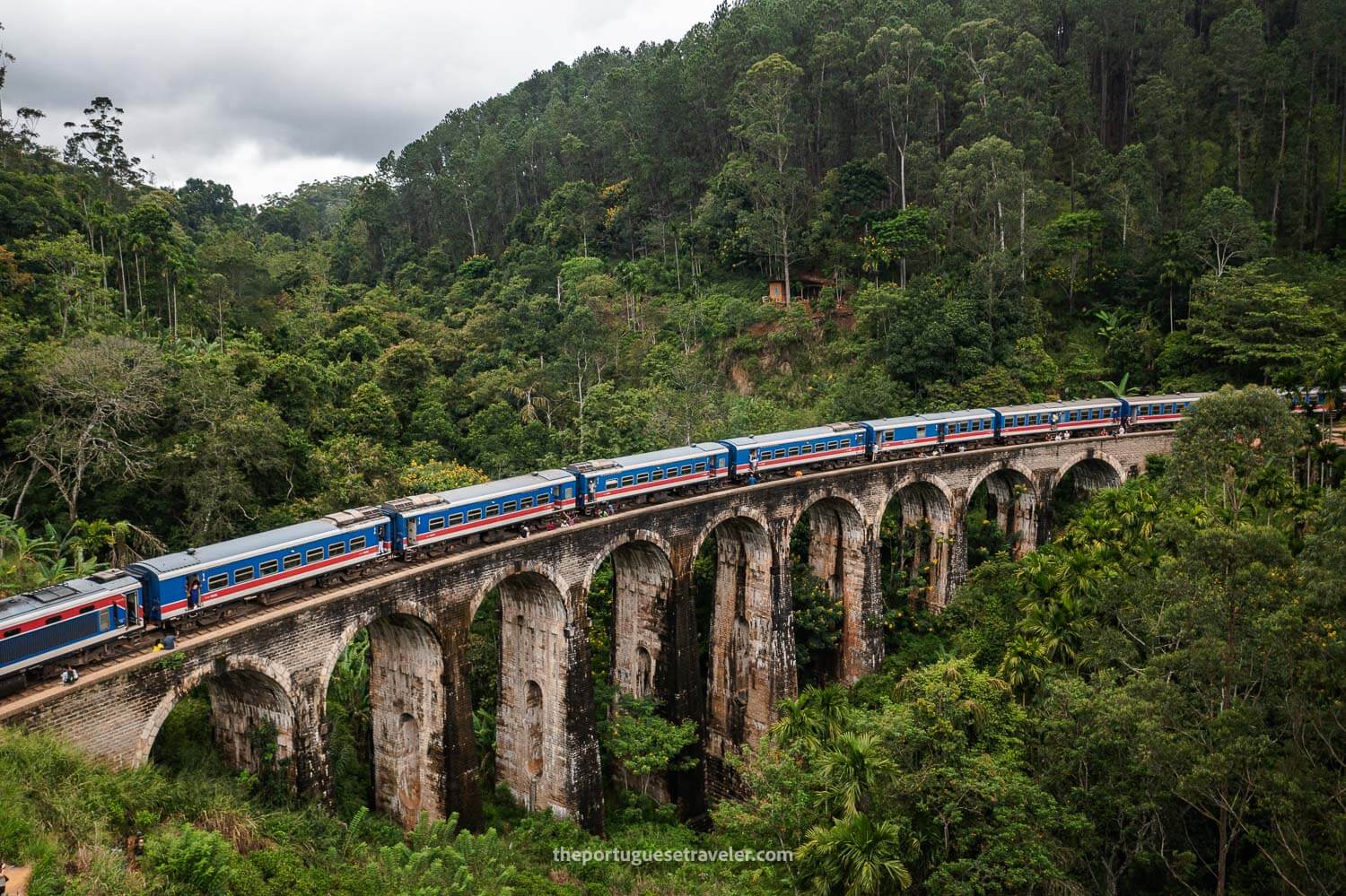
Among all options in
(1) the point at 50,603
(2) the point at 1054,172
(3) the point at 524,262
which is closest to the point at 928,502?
(1) the point at 50,603

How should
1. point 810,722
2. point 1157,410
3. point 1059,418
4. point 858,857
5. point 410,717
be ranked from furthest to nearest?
point 1157,410 < point 1059,418 < point 410,717 < point 810,722 < point 858,857

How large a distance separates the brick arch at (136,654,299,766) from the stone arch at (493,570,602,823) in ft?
24.0

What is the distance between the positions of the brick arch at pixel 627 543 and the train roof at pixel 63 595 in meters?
12.4

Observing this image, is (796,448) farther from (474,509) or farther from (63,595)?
(63,595)

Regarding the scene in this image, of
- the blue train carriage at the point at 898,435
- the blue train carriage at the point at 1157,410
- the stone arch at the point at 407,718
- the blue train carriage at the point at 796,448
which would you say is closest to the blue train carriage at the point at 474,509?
the stone arch at the point at 407,718

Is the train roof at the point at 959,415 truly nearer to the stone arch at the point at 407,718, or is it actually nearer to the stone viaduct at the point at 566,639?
the stone viaduct at the point at 566,639

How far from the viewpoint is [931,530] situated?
134ft

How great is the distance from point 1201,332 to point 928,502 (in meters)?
22.8

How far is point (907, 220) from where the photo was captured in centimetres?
5712

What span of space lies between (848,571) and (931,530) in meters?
5.73

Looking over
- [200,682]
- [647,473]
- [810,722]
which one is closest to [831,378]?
[647,473]

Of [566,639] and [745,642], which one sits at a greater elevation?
[566,639]

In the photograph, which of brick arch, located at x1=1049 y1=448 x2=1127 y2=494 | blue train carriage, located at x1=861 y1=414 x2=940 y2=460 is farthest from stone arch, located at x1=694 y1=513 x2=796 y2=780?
brick arch, located at x1=1049 y1=448 x2=1127 y2=494

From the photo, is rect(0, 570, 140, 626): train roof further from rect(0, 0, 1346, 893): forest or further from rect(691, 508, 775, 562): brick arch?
rect(691, 508, 775, 562): brick arch
